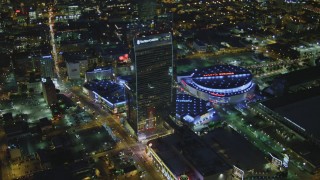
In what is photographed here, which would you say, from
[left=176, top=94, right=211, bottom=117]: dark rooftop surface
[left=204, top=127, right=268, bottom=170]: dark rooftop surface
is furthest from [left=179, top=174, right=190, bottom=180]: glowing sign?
[left=176, top=94, right=211, bottom=117]: dark rooftop surface

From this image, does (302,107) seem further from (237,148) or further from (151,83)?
(151,83)

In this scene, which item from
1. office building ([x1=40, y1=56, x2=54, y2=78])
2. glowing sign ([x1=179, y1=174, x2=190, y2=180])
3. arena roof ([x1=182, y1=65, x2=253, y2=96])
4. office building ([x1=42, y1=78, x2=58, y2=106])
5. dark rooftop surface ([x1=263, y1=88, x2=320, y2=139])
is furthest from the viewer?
office building ([x1=40, y1=56, x2=54, y2=78])

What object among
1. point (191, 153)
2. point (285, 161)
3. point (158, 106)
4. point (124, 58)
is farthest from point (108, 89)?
point (285, 161)

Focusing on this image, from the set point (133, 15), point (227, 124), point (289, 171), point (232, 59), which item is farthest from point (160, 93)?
point (133, 15)

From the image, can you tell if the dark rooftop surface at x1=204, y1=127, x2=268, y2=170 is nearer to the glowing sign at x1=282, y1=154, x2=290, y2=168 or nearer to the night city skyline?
the night city skyline

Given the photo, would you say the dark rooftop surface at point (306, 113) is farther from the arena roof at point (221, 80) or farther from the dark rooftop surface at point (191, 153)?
the dark rooftop surface at point (191, 153)
